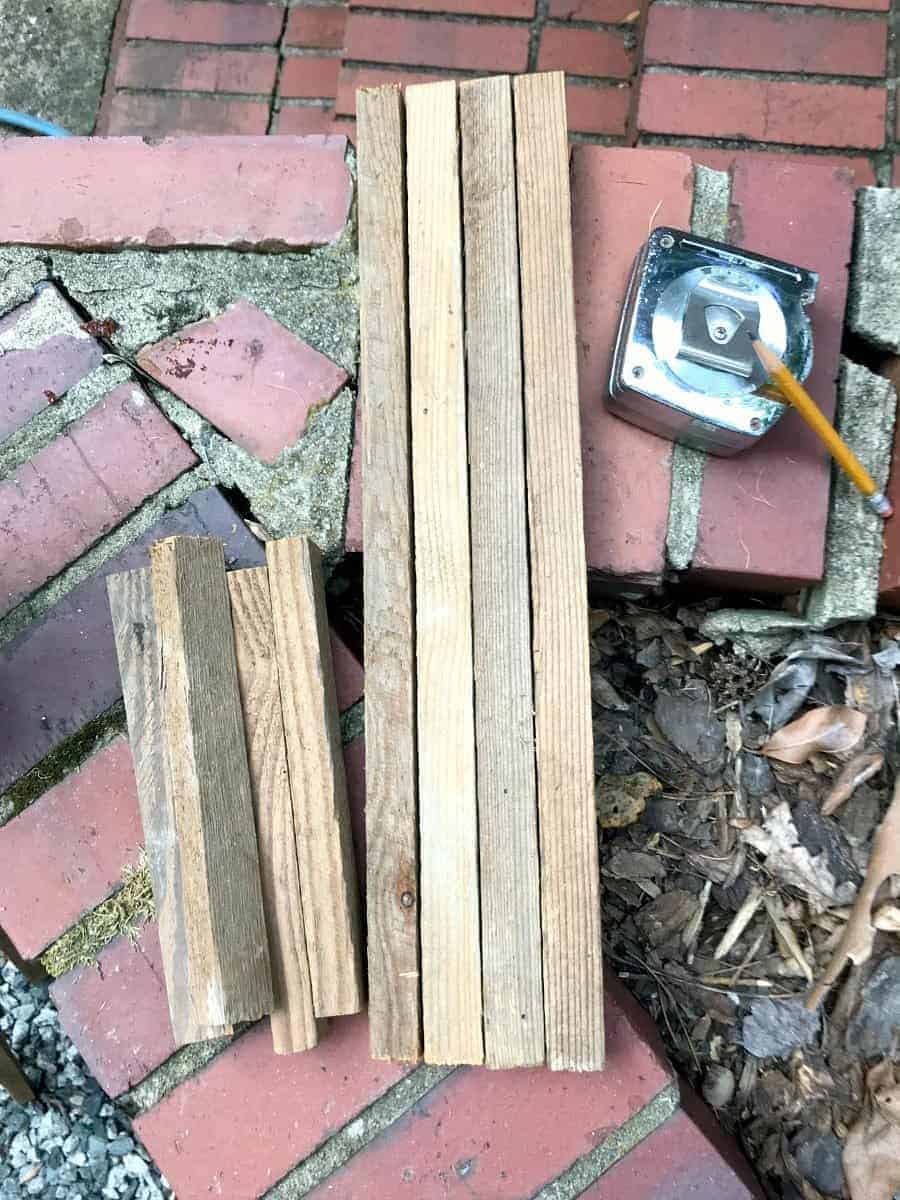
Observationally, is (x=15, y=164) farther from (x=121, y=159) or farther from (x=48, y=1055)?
(x=48, y=1055)

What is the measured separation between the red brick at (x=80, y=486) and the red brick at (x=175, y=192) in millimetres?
230

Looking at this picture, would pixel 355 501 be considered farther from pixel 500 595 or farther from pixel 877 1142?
pixel 877 1142

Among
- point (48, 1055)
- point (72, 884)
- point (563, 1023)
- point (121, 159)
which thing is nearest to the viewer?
point (563, 1023)

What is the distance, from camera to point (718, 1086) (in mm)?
1112

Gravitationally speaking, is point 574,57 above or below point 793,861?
above

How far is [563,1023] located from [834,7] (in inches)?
57.0

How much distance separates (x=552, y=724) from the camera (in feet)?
3.24

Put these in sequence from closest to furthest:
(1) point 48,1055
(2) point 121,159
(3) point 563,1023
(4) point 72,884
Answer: (3) point 563,1023 → (4) point 72,884 → (2) point 121,159 → (1) point 48,1055

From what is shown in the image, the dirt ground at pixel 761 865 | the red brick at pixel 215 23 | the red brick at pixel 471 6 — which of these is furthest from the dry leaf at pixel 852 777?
the red brick at pixel 215 23

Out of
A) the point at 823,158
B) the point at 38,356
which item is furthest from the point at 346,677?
the point at 823,158

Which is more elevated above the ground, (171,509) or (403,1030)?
(171,509)

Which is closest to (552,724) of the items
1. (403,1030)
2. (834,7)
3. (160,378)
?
(403,1030)

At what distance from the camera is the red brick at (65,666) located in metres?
1.09

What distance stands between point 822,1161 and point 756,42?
149cm
